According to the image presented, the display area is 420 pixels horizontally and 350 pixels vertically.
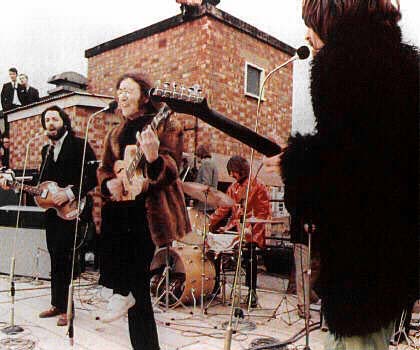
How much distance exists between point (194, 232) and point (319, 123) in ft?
6.78

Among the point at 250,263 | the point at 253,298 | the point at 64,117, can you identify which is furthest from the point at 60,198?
the point at 253,298

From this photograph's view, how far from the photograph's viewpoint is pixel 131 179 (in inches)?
103

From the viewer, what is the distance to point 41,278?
4172 mm

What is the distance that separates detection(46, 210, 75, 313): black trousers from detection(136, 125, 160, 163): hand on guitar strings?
988 mm

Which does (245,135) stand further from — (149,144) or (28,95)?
(28,95)

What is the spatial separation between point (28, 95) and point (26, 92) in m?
0.04

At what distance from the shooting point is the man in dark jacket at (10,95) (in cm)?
371

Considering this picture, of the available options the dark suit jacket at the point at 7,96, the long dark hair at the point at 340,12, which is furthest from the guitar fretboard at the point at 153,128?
the dark suit jacket at the point at 7,96

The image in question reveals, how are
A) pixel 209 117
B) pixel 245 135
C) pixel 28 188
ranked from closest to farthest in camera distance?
pixel 245 135 < pixel 209 117 < pixel 28 188

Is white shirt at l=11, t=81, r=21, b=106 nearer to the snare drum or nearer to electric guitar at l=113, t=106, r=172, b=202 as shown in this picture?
electric guitar at l=113, t=106, r=172, b=202

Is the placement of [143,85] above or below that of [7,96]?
below

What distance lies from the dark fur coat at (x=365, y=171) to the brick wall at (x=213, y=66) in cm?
176

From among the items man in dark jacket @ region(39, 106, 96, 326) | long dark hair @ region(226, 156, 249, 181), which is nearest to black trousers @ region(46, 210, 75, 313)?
man in dark jacket @ region(39, 106, 96, 326)

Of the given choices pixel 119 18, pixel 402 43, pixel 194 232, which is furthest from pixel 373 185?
pixel 119 18
